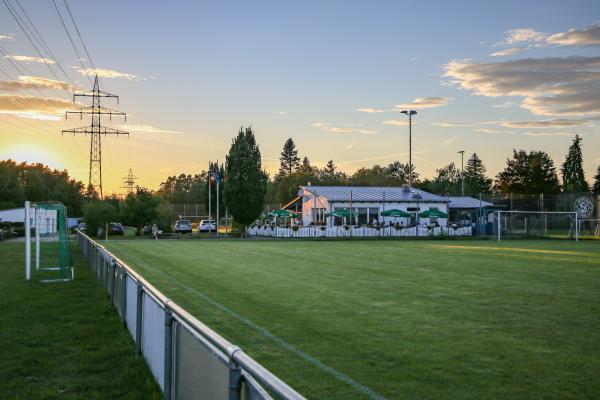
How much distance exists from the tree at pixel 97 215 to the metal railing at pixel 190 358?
164 feet

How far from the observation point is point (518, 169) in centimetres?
11169

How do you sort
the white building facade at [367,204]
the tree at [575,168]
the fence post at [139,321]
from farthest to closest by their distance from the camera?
the tree at [575,168], the white building facade at [367,204], the fence post at [139,321]

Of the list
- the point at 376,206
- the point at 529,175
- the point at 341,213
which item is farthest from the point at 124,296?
the point at 529,175

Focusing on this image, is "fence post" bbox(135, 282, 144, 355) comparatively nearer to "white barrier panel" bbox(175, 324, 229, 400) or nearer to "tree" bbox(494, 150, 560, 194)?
"white barrier panel" bbox(175, 324, 229, 400)

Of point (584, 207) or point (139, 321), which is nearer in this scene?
point (139, 321)

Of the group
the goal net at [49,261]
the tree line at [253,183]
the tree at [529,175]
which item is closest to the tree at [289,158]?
the tree line at [253,183]

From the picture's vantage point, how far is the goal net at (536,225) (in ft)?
184

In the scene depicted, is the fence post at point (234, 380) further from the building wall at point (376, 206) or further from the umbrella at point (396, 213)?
the building wall at point (376, 206)

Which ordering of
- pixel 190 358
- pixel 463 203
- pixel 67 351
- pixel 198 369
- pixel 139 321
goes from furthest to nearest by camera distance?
1. pixel 463 203
2. pixel 67 351
3. pixel 139 321
4. pixel 190 358
5. pixel 198 369

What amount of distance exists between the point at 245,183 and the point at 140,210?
1036 centimetres

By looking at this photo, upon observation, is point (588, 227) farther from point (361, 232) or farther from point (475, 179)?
point (475, 179)

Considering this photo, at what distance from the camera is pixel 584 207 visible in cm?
5684

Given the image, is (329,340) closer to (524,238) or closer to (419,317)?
(419,317)

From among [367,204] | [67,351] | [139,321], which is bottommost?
[67,351]
